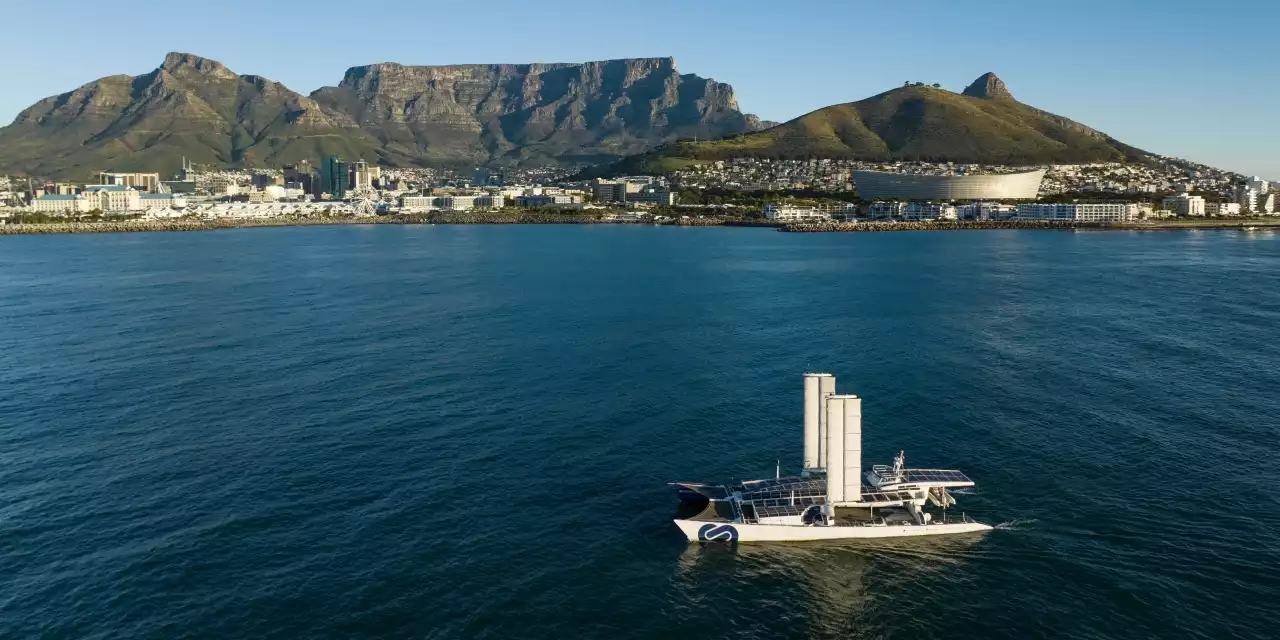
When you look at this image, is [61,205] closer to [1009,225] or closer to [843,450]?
[1009,225]

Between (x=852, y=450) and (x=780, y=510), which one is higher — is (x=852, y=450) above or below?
above

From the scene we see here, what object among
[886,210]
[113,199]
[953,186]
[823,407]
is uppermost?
[113,199]

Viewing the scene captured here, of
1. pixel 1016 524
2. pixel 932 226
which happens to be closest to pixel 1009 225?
pixel 932 226

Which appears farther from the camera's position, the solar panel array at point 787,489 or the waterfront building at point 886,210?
the waterfront building at point 886,210

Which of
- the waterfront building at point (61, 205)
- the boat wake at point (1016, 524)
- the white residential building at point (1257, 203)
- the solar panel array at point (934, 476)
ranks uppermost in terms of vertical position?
the waterfront building at point (61, 205)

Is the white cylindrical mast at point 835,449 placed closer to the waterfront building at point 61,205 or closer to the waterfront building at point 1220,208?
the waterfront building at point 1220,208

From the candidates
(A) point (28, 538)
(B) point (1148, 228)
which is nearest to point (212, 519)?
(A) point (28, 538)

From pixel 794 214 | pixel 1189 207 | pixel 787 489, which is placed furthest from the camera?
pixel 794 214

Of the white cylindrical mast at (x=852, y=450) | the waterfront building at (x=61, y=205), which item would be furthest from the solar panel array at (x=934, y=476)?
the waterfront building at (x=61, y=205)
